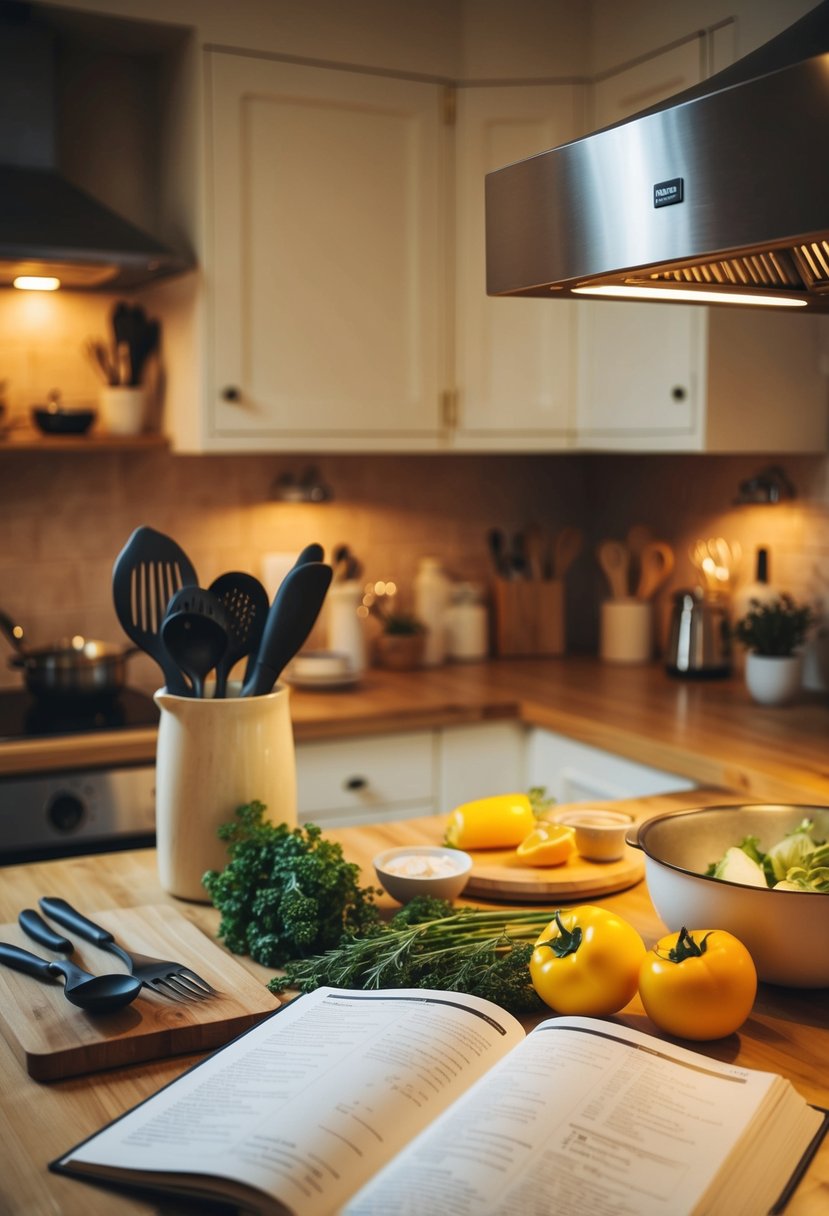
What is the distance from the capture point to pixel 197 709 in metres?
1.41

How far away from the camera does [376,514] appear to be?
3301mm

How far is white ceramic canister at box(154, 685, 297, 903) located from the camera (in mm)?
1412

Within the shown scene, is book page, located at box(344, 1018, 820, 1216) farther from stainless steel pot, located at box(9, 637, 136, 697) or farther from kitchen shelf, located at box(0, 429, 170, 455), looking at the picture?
kitchen shelf, located at box(0, 429, 170, 455)

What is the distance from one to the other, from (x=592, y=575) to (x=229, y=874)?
2.43 meters

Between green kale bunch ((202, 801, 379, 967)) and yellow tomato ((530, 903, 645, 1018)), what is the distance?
22 cm

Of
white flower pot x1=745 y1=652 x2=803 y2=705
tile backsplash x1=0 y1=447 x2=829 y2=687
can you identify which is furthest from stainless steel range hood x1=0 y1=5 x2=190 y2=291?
white flower pot x1=745 y1=652 x2=803 y2=705

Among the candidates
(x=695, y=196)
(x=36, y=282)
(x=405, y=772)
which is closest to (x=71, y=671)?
(x=405, y=772)

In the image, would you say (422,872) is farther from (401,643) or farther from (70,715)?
(401,643)

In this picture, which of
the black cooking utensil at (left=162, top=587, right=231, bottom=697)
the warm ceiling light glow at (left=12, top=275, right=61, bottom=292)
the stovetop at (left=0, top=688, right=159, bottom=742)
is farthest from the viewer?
the warm ceiling light glow at (left=12, top=275, right=61, bottom=292)

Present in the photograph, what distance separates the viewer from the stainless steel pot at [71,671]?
254cm

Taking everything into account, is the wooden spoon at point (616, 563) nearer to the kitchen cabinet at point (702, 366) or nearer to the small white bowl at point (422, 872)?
the kitchen cabinet at point (702, 366)

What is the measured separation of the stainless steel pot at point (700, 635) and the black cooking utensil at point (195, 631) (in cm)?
171

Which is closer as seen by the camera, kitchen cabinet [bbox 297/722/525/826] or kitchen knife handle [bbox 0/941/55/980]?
kitchen knife handle [bbox 0/941/55/980]

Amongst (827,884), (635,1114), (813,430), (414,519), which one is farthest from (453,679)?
(635,1114)
